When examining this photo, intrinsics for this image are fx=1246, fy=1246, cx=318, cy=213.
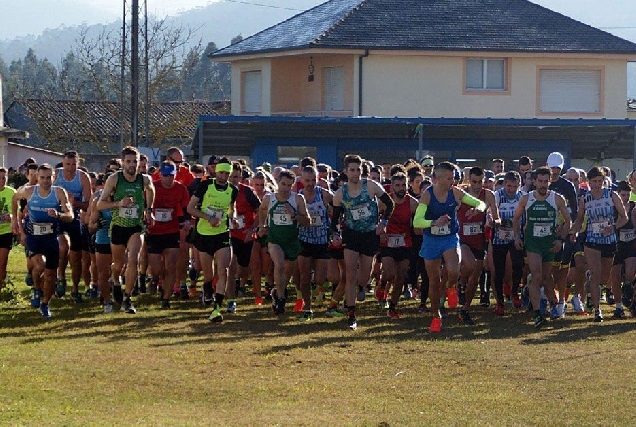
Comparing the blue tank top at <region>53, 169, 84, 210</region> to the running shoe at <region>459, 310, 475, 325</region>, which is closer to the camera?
the running shoe at <region>459, 310, 475, 325</region>

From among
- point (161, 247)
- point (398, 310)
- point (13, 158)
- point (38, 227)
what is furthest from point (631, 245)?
point (13, 158)

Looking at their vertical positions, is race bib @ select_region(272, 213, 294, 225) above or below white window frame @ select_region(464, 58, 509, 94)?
below

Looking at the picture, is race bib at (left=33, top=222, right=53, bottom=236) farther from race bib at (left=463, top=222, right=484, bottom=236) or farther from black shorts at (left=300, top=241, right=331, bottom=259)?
race bib at (left=463, top=222, right=484, bottom=236)

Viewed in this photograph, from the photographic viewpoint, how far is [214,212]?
1520 centimetres

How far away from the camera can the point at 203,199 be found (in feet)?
50.1

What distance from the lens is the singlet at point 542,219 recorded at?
49.5ft

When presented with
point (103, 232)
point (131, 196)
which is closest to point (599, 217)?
point (131, 196)

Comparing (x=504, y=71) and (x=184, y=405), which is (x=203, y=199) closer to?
(x=184, y=405)

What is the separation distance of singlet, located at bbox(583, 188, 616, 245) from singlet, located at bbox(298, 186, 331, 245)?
10.8 ft

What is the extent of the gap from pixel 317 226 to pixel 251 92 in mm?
28112

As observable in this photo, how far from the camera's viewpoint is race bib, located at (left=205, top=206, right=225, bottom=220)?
49.8ft

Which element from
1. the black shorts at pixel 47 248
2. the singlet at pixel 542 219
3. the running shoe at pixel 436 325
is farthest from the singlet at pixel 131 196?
the singlet at pixel 542 219

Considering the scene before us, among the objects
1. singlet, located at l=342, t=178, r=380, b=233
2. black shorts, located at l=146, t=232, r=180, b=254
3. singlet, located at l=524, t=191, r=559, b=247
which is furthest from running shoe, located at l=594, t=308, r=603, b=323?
black shorts, located at l=146, t=232, r=180, b=254

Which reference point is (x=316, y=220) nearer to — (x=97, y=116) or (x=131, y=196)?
(x=131, y=196)
